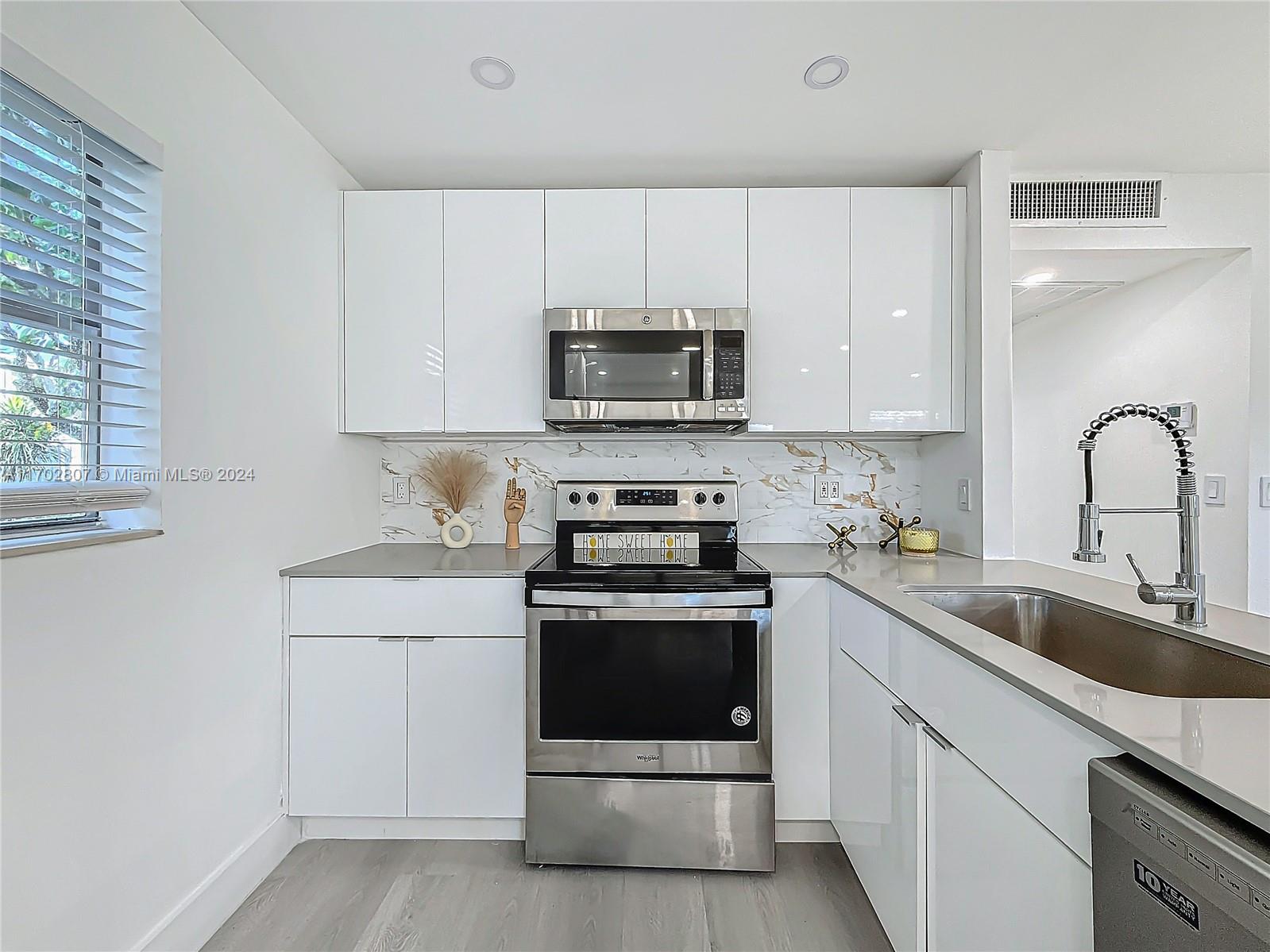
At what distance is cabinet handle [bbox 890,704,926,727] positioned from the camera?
149cm

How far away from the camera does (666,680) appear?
2088mm

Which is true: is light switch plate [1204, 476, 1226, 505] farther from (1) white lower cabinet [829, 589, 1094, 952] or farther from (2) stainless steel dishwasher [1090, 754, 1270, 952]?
(2) stainless steel dishwasher [1090, 754, 1270, 952]

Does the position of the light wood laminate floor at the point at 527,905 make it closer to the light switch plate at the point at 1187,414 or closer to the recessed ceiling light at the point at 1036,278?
the light switch plate at the point at 1187,414

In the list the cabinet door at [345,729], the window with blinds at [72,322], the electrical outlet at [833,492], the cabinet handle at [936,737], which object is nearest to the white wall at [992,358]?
the electrical outlet at [833,492]

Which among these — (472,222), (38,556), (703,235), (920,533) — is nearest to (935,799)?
(920,533)

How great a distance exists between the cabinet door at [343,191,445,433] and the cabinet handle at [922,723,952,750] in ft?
6.14

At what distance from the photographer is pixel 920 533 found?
2561 millimetres

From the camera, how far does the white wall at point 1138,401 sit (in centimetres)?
265

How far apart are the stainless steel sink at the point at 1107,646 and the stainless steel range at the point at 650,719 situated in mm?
574

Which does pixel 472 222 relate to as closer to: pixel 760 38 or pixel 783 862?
pixel 760 38

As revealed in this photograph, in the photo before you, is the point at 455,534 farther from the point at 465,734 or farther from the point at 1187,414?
the point at 1187,414

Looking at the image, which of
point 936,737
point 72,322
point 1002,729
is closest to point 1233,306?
point 936,737

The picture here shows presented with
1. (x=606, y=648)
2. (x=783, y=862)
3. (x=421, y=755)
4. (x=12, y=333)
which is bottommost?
(x=783, y=862)

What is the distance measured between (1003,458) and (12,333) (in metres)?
2.66
